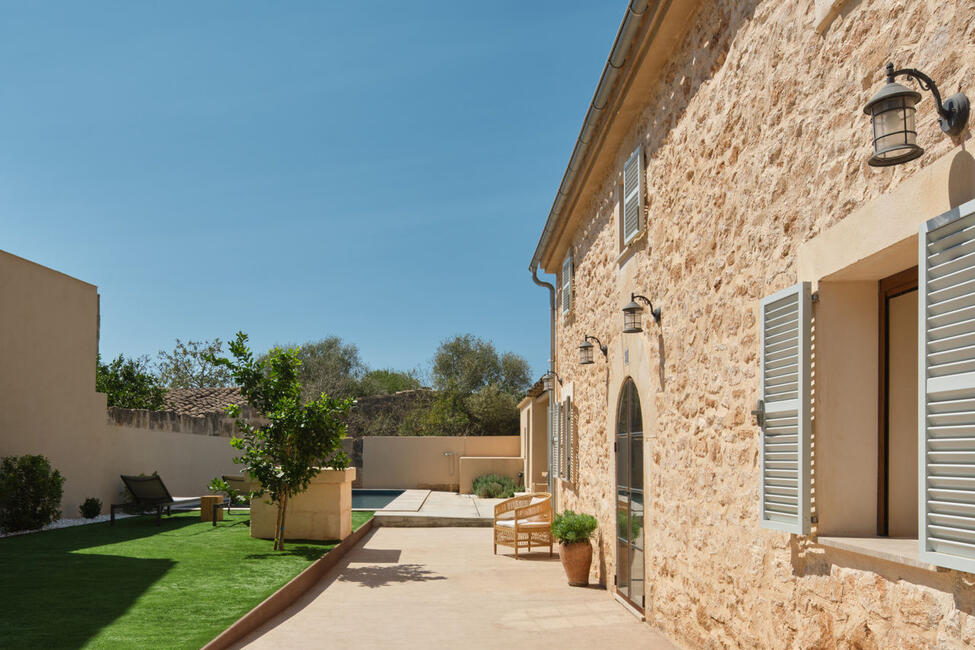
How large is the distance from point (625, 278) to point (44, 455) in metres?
11.1

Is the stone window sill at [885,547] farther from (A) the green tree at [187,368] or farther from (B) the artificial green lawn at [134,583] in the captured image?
(A) the green tree at [187,368]

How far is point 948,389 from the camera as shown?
2.76m

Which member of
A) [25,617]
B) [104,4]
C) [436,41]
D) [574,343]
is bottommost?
[25,617]

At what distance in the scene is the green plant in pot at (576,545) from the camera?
9.22m

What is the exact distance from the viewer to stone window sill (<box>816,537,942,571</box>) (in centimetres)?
307

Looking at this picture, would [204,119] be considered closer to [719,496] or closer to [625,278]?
[625,278]

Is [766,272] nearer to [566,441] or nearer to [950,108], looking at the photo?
[950,108]

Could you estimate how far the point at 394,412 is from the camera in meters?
37.8

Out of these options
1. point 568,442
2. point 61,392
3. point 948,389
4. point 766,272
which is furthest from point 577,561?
point 61,392

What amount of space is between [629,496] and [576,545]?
58.7 inches

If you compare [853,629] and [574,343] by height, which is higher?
[574,343]

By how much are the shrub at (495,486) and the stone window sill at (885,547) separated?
1872 centimetres

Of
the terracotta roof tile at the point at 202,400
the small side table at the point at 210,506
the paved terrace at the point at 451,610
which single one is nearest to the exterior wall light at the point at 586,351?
the paved terrace at the point at 451,610

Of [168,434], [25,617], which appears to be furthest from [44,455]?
[25,617]
